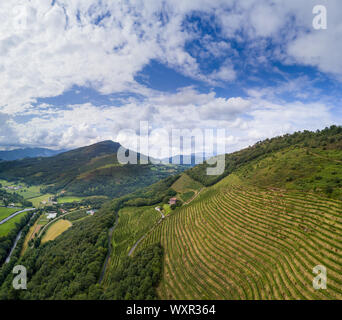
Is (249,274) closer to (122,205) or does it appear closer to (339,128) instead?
(122,205)

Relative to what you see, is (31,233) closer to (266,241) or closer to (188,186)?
(188,186)

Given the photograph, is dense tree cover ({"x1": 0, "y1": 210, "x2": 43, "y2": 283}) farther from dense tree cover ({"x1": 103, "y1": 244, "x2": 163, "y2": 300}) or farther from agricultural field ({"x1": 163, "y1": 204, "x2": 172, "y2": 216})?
agricultural field ({"x1": 163, "y1": 204, "x2": 172, "y2": 216})

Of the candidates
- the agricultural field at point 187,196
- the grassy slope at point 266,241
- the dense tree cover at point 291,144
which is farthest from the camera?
the agricultural field at point 187,196

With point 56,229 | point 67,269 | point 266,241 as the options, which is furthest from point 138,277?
point 56,229

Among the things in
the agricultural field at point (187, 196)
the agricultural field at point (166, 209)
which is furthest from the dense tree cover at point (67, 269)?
the agricultural field at point (187, 196)

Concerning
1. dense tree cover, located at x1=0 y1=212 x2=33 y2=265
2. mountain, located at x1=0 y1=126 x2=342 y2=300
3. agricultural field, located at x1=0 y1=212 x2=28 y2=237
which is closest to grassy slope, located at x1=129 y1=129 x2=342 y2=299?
mountain, located at x1=0 y1=126 x2=342 y2=300

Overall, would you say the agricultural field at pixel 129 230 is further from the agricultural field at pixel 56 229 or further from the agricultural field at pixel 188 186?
the agricultural field at pixel 56 229
